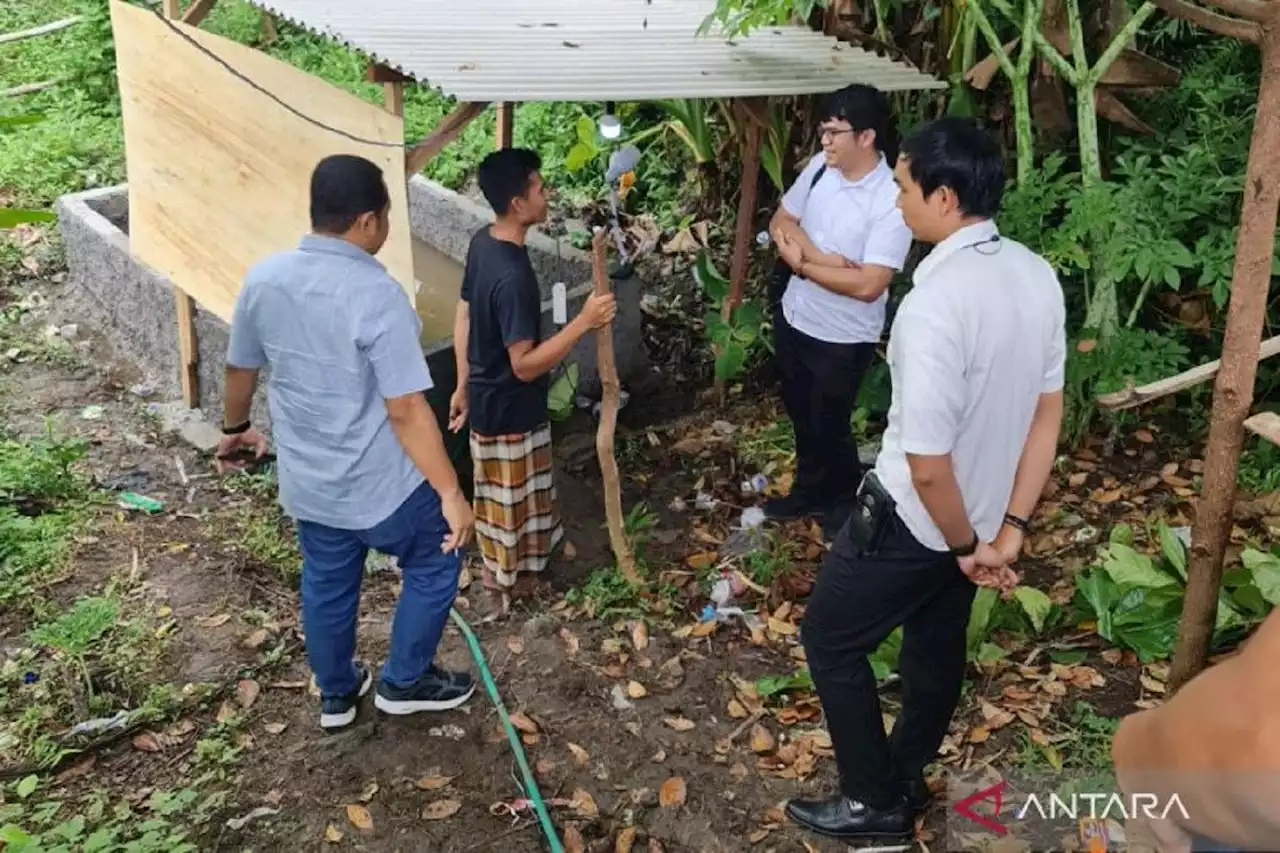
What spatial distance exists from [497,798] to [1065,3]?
407 centimetres

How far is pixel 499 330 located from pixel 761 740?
1.69 metres

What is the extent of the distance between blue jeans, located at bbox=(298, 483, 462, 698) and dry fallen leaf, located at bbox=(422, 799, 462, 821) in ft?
1.57

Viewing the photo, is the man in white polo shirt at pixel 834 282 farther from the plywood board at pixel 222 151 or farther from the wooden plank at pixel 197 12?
the wooden plank at pixel 197 12

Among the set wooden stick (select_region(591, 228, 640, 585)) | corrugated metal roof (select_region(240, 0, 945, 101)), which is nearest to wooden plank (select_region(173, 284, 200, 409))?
corrugated metal roof (select_region(240, 0, 945, 101))

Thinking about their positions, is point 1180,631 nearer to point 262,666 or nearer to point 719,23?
point 262,666

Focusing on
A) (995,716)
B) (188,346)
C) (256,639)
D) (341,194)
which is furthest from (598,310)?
(188,346)

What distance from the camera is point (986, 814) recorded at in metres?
3.32

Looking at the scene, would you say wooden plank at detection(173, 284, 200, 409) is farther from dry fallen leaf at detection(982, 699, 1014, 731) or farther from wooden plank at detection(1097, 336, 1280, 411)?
wooden plank at detection(1097, 336, 1280, 411)

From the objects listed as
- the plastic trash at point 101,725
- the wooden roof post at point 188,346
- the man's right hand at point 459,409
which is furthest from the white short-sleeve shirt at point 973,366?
the wooden roof post at point 188,346

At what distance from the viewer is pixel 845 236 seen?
14.1ft

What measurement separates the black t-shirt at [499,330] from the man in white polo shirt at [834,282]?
3.48 ft

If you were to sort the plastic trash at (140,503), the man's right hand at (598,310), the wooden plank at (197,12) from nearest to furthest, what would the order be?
the man's right hand at (598,310) → the plastic trash at (140,503) → the wooden plank at (197,12)

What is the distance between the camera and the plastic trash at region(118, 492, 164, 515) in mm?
5195

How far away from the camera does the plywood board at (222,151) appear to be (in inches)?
171
